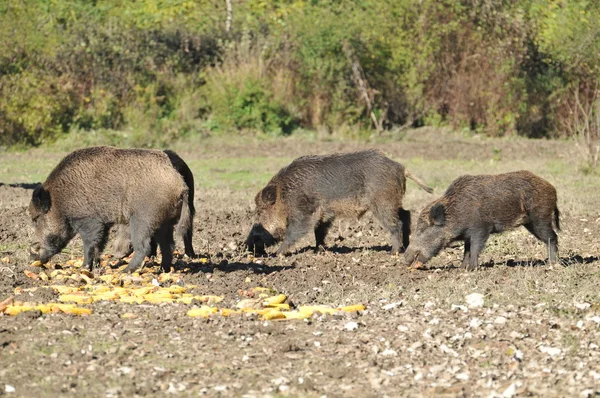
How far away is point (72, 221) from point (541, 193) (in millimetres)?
4982

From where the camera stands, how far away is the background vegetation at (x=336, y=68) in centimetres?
2691

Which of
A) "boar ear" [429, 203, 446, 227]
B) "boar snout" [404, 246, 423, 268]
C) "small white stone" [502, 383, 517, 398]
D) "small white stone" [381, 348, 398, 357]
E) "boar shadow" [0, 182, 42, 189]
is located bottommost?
"boar shadow" [0, 182, 42, 189]

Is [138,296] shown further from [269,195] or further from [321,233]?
[321,233]

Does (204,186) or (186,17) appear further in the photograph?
(186,17)

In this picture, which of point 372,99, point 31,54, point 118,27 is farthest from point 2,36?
point 372,99

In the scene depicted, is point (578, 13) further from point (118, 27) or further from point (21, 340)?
point (21, 340)

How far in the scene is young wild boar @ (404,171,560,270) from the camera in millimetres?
10742

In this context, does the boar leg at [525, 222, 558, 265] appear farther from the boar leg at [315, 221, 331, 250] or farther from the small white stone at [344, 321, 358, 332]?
the small white stone at [344, 321, 358, 332]

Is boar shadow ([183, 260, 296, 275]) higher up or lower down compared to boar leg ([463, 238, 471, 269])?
lower down

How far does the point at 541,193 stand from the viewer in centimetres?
1077

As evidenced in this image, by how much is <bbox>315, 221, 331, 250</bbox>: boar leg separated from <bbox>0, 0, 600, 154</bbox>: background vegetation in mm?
13763

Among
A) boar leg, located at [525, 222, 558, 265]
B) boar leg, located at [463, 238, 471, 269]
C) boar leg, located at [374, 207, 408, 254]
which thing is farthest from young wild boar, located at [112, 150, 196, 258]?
boar leg, located at [525, 222, 558, 265]

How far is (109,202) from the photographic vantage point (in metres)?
10.3

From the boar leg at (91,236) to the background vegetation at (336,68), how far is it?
15635 mm
